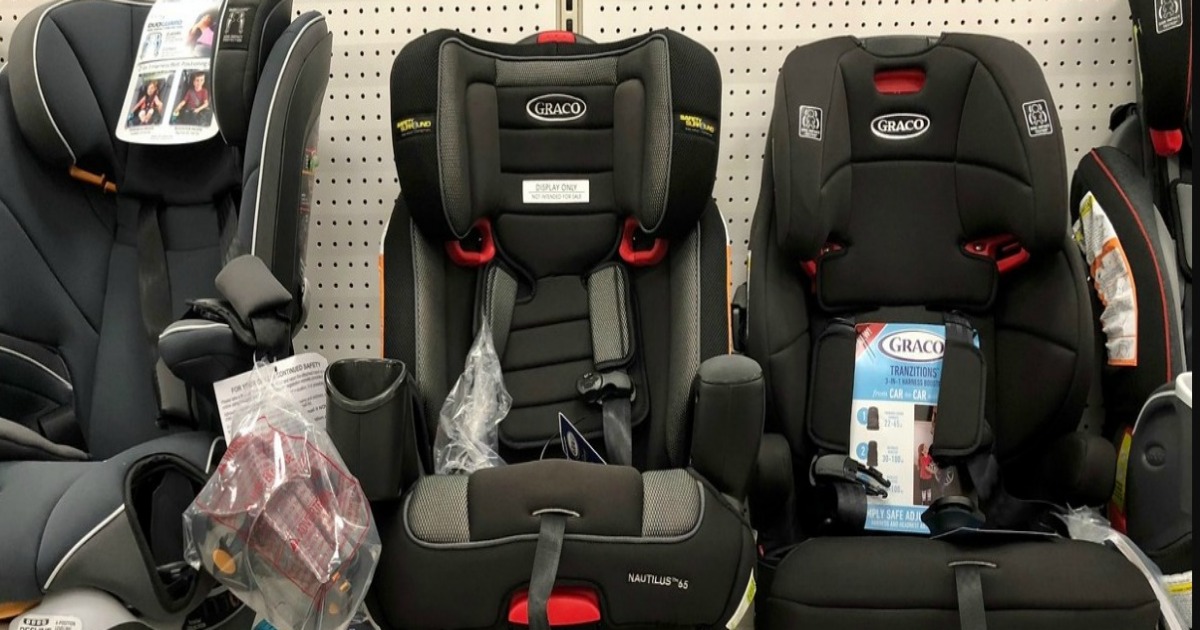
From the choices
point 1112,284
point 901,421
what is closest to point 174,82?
point 901,421

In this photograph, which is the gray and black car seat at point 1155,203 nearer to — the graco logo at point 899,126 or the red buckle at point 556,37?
the graco logo at point 899,126

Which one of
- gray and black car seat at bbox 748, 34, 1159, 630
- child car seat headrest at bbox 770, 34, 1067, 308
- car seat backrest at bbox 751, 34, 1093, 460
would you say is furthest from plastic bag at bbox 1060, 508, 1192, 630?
child car seat headrest at bbox 770, 34, 1067, 308

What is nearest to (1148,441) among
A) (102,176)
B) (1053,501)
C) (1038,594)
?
(1053,501)

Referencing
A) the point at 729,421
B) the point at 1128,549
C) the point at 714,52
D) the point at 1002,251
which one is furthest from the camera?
the point at 714,52

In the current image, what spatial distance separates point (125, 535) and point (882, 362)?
1145 millimetres

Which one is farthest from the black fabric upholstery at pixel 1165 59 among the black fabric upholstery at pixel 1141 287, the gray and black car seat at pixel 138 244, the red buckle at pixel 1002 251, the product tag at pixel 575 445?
the gray and black car seat at pixel 138 244

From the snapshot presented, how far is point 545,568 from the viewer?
0.99m

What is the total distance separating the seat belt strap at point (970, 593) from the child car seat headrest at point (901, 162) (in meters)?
0.52

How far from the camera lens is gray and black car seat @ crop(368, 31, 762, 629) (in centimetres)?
101

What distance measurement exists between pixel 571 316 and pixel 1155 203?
1.04 meters

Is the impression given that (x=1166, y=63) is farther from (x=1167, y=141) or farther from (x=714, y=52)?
(x=714, y=52)

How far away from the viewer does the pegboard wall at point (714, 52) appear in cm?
165

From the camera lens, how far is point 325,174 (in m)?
1.71

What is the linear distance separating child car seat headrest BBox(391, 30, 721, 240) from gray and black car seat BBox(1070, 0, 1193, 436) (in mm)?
733
